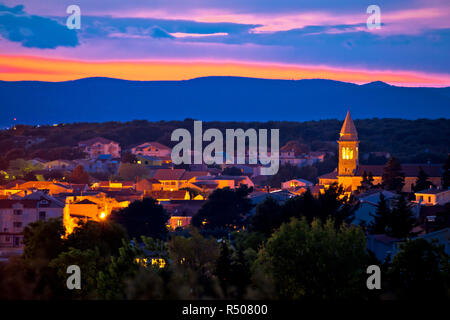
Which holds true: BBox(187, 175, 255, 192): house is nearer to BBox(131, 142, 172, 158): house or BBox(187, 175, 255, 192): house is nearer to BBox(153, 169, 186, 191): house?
BBox(153, 169, 186, 191): house

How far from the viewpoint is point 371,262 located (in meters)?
19.5

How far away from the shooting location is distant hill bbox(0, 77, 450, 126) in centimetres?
13488

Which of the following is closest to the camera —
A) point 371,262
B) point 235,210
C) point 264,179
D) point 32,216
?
point 371,262

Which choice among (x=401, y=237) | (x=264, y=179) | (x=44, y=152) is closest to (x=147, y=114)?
(x=44, y=152)

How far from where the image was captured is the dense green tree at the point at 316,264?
17.6 m

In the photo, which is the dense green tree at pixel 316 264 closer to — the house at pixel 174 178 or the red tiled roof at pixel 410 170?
the red tiled roof at pixel 410 170

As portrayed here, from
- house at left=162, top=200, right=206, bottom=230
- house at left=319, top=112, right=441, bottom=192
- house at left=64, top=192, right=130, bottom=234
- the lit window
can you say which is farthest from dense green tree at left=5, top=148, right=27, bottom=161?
house at left=64, top=192, right=130, bottom=234

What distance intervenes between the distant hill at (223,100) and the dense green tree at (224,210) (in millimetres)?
86396

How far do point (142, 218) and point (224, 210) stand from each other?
4021mm

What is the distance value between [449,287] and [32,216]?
1008 inches

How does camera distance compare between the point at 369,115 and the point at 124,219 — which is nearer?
the point at 124,219

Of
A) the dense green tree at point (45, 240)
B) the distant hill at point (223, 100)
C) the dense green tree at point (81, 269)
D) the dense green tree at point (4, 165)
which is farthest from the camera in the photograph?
the distant hill at point (223, 100)

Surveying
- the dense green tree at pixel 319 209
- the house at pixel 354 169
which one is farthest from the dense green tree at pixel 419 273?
the house at pixel 354 169

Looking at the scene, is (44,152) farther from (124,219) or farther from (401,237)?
(401,237)
